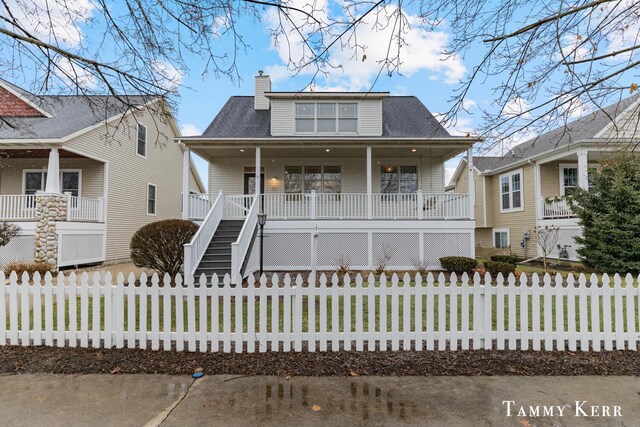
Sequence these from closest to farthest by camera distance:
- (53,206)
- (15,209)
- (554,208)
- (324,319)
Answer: (324,319) < (53,206) < (15,209) < (554,208)

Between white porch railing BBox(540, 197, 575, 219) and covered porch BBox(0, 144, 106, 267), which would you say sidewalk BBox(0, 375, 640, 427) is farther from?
white porch railing BBox(540, 197, 575, 219)

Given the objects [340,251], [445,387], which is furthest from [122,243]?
[445,387]

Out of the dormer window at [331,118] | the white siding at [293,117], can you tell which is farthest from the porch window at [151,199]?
the dormer window at [331,118]

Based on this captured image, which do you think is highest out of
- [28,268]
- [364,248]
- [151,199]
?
[151,199]

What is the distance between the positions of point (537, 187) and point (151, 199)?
17.7 meters

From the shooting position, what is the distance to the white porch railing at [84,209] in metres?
11.5

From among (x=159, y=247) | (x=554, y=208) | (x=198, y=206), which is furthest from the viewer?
(x=554, y=208)

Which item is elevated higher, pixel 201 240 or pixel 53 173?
pixel 53 173

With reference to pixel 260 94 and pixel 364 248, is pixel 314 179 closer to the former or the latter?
pixel 364 248

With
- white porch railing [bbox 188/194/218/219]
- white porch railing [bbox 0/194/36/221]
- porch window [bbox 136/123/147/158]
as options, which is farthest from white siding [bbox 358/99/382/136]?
white porch railing [bbox 0/194/36/221]

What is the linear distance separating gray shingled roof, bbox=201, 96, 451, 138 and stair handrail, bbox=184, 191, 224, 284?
316 centimetres

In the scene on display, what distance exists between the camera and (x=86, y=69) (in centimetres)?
423

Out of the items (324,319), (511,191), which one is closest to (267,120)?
(324,319)

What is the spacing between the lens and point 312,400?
295 cm
